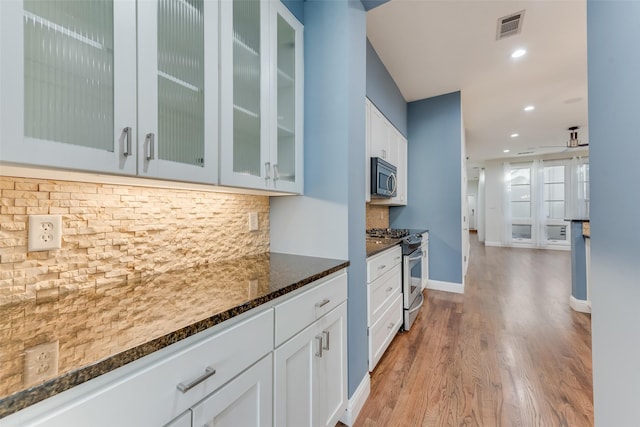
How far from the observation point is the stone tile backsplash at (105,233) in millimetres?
814

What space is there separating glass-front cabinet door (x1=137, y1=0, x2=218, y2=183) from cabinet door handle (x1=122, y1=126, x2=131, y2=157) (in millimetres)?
29

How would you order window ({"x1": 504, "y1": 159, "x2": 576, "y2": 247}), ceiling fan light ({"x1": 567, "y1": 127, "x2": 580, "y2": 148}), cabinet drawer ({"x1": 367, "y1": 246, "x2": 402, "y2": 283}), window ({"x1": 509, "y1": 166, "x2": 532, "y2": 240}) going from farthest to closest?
1. window ({"x1": 509, "y1": 166, "x2": 532, "y2": 240})
2. window ({"x1": 504, "y1": 159, "x2": 576, "y2": 247})
3. ceiling fan light ({"x1": 567, "y1": 127, "x2": 580, "y2": 148})
4. cabinet drawer ({"x1": 367, "y1": 246, "x2": 402, "y2": 283})

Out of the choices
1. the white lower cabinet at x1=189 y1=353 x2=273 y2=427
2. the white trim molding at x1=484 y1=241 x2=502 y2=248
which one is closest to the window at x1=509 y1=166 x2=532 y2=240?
Result: the white trim molding at x1=484 y1=241 x2=502 y2=248

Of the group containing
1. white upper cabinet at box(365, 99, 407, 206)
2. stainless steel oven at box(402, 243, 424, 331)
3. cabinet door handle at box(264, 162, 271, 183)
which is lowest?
stainless steel oven at box(402, 243, 424, 331)

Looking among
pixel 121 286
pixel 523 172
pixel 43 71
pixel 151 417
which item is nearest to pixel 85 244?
pixel 121 286

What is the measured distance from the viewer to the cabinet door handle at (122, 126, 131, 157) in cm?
81

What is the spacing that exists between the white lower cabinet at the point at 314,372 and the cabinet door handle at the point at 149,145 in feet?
2.42

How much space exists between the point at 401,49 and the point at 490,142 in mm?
5022

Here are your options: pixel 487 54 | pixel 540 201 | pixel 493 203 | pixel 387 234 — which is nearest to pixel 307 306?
pixel 387 234

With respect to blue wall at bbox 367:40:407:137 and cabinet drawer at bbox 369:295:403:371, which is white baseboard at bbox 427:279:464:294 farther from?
blue wall at bbox 367:40:407:137

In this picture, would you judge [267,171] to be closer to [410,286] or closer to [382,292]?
[382,292]

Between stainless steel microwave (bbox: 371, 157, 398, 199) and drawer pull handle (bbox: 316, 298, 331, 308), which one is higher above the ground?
stainless steel microwave (bbox: 371, 157, 398, 199)

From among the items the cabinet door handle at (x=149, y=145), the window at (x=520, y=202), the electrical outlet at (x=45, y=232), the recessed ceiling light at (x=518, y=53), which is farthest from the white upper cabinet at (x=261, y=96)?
the window at (x=520, y=202)

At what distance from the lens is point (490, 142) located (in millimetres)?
6535
